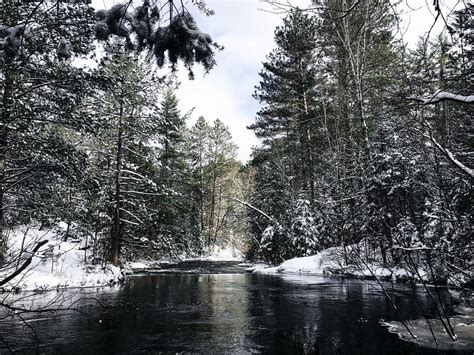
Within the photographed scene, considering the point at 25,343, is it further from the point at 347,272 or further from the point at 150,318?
the point at 347,272

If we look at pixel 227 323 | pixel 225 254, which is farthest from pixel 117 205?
pixel 225 254

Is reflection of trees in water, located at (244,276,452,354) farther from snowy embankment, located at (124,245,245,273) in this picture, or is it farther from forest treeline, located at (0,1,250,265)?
snowy embankment, located at (124,245,245,273)

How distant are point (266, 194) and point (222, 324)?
22.9 meters

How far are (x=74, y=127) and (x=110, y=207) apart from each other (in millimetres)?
10260

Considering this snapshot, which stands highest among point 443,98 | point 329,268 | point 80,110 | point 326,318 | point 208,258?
point 80,110

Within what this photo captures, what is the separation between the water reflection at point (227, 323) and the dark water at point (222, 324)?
0.7 inches

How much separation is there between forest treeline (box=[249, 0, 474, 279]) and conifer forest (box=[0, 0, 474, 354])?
16 cm

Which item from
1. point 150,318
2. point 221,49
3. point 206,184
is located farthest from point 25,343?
point 206,184

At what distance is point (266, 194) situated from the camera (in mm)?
31234

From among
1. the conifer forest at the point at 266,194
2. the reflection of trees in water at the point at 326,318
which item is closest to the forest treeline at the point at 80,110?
the conifer forest at the point at 266,194

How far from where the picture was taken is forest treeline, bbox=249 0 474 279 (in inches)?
491

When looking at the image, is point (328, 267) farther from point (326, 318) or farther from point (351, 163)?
point (326, 318)

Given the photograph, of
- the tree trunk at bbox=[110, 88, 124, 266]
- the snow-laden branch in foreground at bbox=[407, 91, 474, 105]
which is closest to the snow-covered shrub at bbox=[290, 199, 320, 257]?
the tree trunk at bbox=[110, 88, 124, 266]

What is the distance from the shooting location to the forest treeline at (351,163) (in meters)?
12.5
